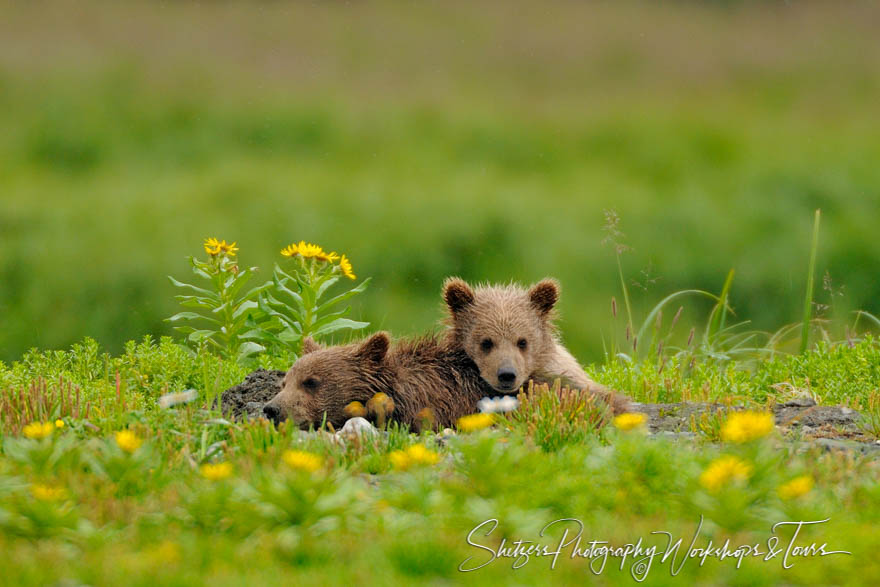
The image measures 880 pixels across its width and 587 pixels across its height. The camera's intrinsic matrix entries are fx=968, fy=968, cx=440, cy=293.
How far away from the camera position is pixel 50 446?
4.25 meters

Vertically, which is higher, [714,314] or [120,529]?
[120,529]

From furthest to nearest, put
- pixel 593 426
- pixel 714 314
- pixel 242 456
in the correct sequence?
pixel 714 314
pixel 593 426
pixel 242 456

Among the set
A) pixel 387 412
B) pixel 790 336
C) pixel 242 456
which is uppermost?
pixel 242 456

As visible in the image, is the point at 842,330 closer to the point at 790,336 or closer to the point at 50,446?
the point at 790,336

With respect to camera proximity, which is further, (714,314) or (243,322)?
(714,314)

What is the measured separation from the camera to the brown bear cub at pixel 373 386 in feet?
21.0

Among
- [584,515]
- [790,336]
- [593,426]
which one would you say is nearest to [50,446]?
[584,515]

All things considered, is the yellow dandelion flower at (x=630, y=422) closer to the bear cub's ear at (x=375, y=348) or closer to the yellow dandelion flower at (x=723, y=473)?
Result: the yellow dandelion flower at (x=723, y=473)

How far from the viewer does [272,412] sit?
20.7ft

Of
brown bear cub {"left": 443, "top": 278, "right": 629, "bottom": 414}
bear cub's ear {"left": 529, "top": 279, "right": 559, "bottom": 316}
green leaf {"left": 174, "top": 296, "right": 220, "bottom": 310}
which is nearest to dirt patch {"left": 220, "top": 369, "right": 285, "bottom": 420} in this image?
green leaf {"left": 174, "top": 296, "right": 220, "bottom": 310}

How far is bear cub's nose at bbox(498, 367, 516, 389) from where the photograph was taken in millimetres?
6281

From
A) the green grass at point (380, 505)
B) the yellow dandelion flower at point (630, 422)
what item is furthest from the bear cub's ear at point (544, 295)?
the yellow dandelion flower at point (630, 422)

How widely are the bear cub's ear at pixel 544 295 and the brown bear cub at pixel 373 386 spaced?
66cm

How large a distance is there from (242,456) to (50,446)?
2.92 ft
